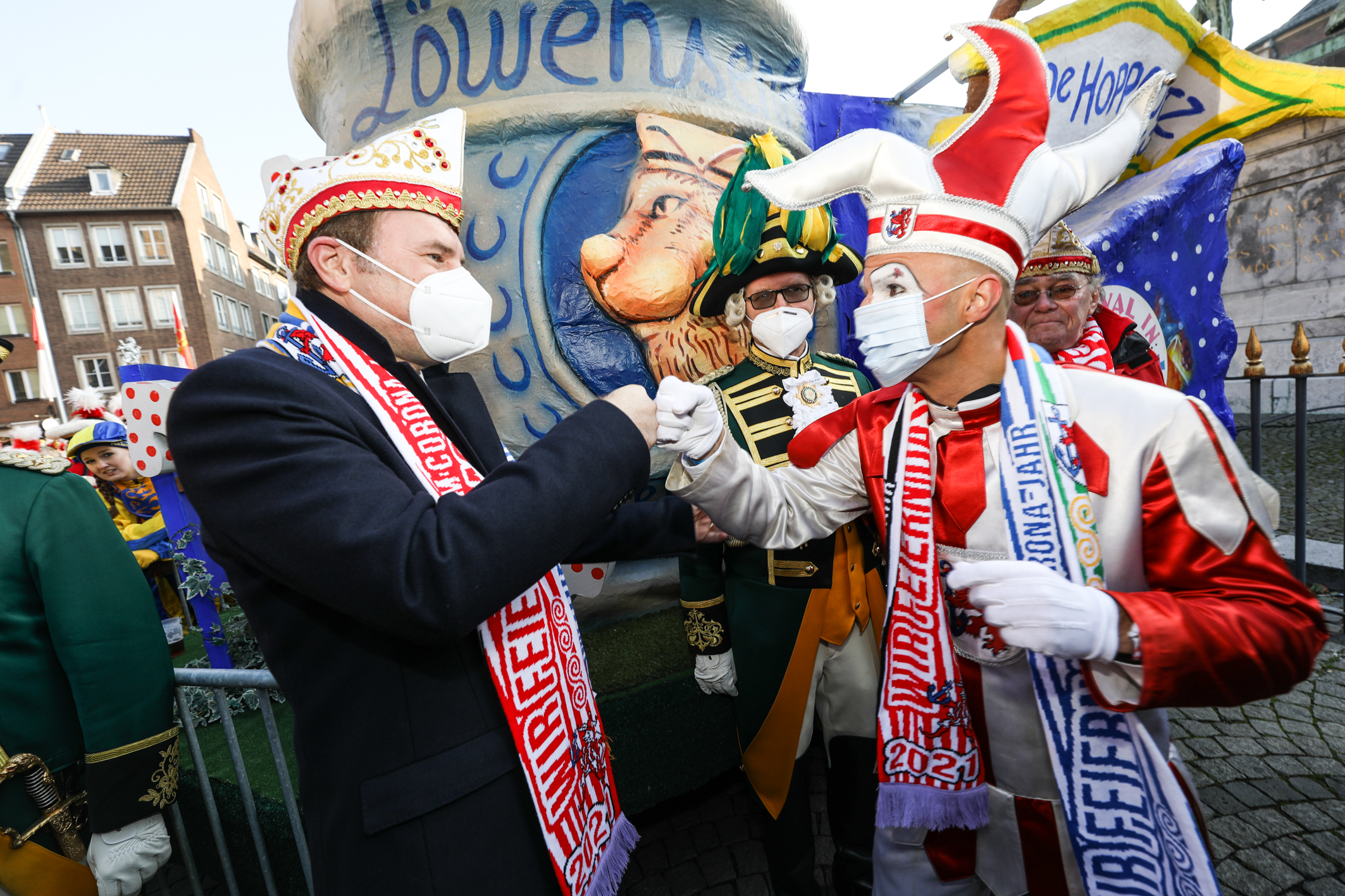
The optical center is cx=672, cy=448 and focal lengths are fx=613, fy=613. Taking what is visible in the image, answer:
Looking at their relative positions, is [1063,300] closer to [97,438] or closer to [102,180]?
[97,438]

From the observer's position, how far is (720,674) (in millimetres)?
2535

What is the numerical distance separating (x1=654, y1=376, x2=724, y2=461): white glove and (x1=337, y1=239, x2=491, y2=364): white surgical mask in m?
0.53

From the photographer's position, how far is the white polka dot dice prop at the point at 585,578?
2807 mm

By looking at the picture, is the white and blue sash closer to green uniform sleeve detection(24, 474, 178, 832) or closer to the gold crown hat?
the gold crown hat

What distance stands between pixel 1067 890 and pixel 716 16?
375 centimetres

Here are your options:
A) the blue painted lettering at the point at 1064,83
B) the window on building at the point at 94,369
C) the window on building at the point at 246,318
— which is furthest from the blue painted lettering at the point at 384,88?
the window on building at the point at 246,318

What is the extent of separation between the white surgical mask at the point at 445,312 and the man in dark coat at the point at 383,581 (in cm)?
18

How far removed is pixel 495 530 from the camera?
3.39 ft

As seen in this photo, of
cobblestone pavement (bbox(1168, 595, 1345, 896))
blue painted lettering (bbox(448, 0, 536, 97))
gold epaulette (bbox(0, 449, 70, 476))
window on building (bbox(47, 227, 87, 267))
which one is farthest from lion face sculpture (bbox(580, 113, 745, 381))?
window on building (bbox(47, 227, 87, 267))

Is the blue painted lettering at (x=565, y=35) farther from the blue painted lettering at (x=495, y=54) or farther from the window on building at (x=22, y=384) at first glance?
the window on building at (x=22, y=384)

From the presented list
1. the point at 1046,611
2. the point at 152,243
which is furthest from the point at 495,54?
the point at 152,243

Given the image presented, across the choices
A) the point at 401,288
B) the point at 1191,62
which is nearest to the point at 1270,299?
the point at 1191,62

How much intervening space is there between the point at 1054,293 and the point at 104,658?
3.96 m

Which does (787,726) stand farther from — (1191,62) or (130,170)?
(130,170)
